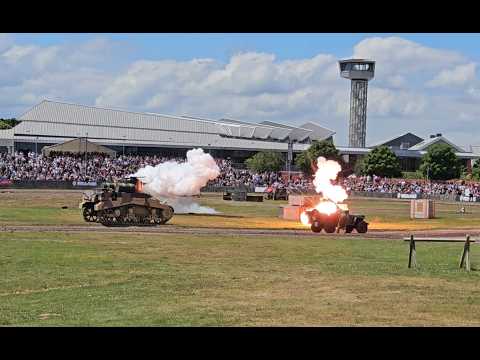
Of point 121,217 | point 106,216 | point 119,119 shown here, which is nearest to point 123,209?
point 121,217

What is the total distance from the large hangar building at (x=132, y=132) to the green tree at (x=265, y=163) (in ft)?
40.0

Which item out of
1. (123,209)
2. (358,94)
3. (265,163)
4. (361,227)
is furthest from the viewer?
(358,94)

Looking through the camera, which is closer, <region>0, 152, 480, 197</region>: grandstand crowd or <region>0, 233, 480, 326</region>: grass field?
<region>0, 233, 480, 326</region>: grass field

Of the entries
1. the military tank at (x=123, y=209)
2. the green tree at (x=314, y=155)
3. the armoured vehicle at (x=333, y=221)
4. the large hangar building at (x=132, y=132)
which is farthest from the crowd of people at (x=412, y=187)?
the armoured vehicle at (x=333, y=221)

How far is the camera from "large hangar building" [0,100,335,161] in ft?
419

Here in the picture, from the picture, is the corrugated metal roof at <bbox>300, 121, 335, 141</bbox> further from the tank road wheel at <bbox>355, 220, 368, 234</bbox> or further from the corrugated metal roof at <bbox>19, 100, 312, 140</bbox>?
the tank road wheel at <bbox>355, 220, 368, 234</bbox>

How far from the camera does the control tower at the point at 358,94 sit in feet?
579

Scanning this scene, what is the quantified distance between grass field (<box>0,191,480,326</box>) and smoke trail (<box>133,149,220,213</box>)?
19.6m

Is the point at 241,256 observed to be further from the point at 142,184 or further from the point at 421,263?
the point at 142,184

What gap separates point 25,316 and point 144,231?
74.4 ft

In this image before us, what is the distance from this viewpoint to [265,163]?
125 meters

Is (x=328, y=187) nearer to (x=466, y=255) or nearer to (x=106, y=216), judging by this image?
(x=106, y=216)

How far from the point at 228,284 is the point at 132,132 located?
117603 millimetres

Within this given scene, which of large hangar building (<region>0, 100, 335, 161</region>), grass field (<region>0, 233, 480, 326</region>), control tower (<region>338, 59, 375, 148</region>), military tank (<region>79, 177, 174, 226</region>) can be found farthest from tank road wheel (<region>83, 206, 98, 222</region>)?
control tower (<region>338, 59, 375, 148</region>)
